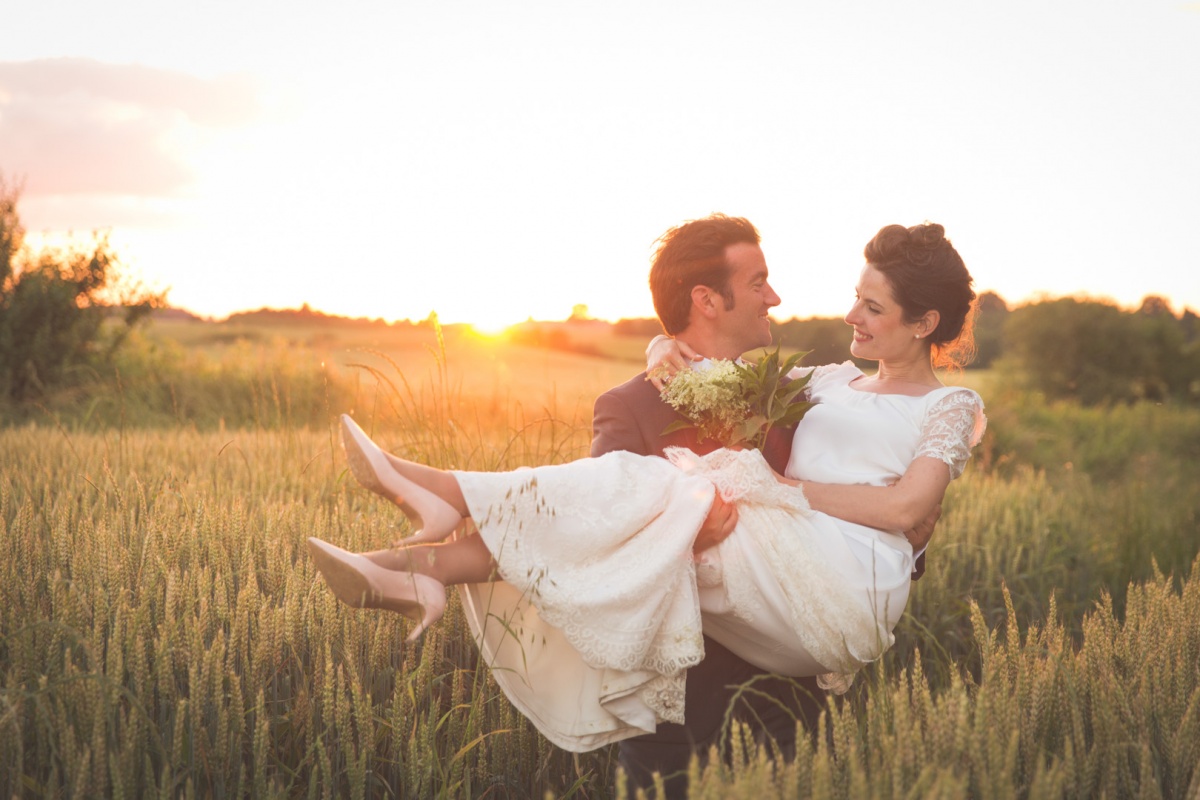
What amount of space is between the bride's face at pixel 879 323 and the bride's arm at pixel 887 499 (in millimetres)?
744

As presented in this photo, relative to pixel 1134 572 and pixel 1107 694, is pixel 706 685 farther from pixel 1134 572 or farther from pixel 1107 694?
pixel 1134 572

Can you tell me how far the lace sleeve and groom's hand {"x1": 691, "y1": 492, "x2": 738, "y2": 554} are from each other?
965 mm

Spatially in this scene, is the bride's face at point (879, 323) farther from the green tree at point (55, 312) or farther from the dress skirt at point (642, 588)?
the green tree at point (55, 312)

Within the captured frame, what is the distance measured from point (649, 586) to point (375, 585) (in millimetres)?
884

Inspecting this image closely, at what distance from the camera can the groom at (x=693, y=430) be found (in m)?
3.38

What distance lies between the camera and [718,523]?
124 inches

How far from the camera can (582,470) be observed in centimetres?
301

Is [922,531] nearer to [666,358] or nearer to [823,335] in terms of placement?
[666,358]

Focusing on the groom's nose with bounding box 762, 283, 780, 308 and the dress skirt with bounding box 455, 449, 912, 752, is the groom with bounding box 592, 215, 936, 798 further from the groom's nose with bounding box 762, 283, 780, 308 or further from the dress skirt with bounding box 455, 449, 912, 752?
the dress skirt with bounding box 455, 449, 912, 752

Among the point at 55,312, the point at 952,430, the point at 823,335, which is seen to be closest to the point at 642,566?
the point at 952,430

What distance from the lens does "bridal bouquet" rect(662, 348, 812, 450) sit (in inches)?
135

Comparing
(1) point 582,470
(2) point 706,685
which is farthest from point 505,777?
(1) point 582,470

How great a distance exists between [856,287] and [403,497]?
248 centimetres

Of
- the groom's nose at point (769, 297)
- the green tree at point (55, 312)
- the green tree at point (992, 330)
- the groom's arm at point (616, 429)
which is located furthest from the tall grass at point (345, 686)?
the green tree at point (992, 330)
